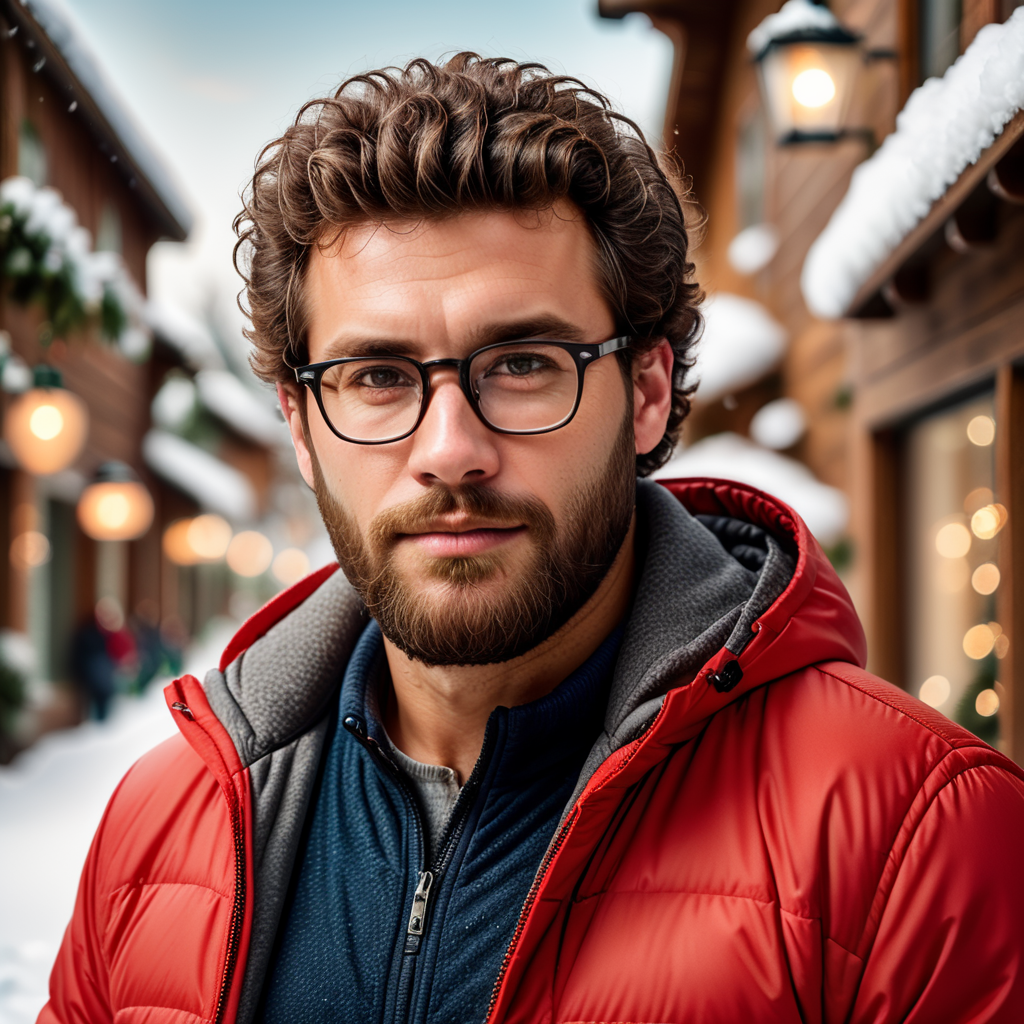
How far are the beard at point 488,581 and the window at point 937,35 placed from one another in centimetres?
252

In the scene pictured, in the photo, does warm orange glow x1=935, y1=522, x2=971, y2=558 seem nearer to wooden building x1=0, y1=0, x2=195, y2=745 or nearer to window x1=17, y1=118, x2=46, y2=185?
wooden building x1=0, y1=0, x2=195, y2=745

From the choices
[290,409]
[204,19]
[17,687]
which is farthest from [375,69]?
[17,687]

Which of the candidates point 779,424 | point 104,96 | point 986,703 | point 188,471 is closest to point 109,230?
point 188,471

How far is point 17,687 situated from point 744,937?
24.3 ft

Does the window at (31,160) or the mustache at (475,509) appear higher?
the window at (31,160)

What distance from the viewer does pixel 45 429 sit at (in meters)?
6.21

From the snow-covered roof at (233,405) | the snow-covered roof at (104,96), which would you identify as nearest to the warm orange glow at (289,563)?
the snow-covered roof at (233,405)

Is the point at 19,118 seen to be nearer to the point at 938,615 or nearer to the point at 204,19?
the point at 204,19

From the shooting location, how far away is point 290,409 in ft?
7.07

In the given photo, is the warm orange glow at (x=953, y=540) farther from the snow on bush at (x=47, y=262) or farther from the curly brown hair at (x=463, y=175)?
the snow on bush at (x=47, y=262)

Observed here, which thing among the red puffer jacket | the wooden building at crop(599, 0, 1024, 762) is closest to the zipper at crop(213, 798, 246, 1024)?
the red puffer jacket

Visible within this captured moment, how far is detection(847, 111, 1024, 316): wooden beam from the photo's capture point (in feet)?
7.53

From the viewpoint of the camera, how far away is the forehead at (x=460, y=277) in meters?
1.70

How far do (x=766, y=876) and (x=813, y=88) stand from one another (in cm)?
390
